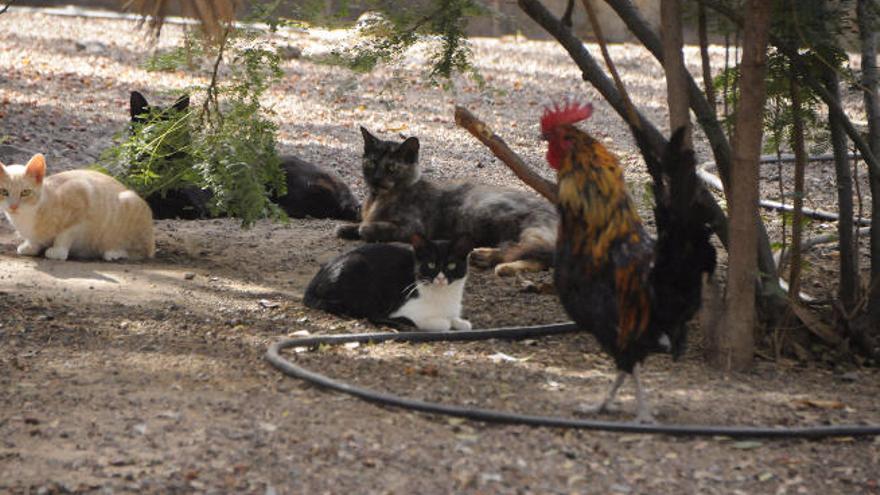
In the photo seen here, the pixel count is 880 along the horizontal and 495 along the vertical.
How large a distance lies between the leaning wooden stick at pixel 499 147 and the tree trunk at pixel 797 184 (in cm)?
117

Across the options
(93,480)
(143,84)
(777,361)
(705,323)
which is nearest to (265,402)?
(93,480)

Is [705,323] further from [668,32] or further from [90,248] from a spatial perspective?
[90,248]

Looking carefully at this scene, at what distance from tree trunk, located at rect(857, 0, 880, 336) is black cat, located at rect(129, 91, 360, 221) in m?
3.98

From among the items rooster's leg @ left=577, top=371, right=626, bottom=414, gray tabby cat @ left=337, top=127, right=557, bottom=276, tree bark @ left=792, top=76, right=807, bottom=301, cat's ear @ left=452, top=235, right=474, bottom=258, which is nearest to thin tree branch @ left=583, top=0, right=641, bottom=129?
tree bark @ left=792, top=76, right=807, bottom=301

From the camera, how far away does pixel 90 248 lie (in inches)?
282

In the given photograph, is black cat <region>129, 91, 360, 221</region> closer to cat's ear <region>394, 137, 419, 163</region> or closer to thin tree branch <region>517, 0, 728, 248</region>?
cat's ear <region>394, 137, 419, 163</region>

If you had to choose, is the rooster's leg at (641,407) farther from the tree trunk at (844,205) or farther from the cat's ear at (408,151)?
the cat's ear at (408,151)

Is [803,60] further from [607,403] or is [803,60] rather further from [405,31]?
[405,31]

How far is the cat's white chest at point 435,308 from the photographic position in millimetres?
5996

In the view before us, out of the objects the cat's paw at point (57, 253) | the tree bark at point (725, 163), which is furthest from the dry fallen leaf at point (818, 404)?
the cat's paw at point (57, 253)

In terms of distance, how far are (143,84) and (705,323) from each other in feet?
31.7

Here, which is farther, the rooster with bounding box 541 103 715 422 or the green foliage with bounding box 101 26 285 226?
the green foliage with bounding box 101 26 285 226

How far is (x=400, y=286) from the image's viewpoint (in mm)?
6324

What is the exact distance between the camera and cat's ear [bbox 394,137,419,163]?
8.02 meters
